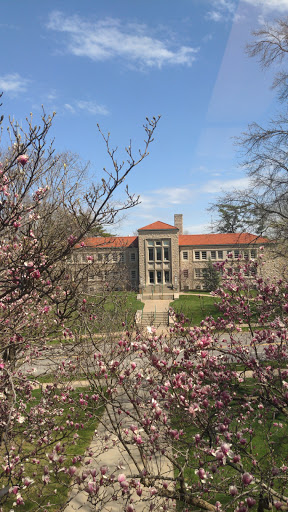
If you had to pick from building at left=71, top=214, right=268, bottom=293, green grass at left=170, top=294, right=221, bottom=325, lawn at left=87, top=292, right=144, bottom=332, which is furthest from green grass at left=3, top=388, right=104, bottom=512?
building at left=71, top=214, right=268, bottom=293

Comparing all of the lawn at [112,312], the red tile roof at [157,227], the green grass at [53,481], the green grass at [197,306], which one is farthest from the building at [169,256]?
the green grass at [53,481]

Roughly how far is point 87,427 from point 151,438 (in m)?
5.87

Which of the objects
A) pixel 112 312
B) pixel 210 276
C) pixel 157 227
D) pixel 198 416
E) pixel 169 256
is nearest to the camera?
pixel 198 416

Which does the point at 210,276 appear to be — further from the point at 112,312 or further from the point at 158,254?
the point at 112,312

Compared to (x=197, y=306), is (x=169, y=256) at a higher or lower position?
higher

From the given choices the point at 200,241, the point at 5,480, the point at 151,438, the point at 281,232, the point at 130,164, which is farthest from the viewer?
the point at 200,241

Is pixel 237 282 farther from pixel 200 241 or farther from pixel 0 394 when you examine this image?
pixel 200 241

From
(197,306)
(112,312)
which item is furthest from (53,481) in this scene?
(197,306)

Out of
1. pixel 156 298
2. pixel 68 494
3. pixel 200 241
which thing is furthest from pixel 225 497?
pixel 200 241

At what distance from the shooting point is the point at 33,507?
5.71 metres

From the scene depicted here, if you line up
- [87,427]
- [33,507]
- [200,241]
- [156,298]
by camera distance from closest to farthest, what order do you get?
[33,507], [87,427], [156,298], [200,241]

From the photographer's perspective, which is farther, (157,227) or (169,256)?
(157,227)

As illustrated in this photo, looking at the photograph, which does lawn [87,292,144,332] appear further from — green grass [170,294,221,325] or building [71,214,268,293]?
building [71,214,268,293]

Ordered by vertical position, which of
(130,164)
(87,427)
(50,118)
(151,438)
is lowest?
(87,427)
